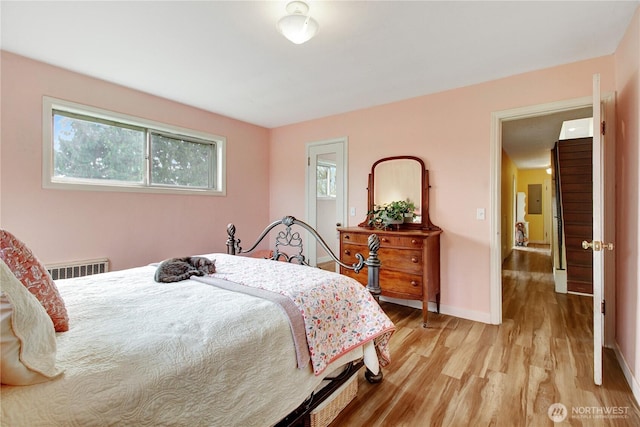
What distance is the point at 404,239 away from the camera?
289 centimetres

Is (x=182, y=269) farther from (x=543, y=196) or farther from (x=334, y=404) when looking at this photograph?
(x=543, y=196)

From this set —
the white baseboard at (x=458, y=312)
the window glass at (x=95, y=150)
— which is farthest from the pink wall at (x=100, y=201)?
the white baseboard at (x=458, y=312)

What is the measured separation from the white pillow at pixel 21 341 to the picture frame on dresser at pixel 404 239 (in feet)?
8.43

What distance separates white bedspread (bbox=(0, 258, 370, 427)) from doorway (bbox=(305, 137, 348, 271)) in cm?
264

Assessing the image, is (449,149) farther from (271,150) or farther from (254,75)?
(271,150)

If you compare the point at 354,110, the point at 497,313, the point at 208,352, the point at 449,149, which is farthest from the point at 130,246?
the point at 497,313

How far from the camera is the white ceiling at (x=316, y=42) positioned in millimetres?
1863

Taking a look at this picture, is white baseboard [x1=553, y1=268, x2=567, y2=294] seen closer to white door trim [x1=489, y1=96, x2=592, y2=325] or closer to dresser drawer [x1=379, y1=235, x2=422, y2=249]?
white door trim [x1=489, y1=96, x2=592, y2=325]

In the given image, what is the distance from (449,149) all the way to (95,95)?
144 inches

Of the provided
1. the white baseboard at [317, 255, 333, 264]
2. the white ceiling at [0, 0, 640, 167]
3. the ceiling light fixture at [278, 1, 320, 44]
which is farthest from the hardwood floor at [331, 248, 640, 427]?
the white ceiling at [0, 0, 640, 167]

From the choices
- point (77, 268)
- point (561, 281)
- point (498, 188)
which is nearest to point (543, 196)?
point (561, 281)

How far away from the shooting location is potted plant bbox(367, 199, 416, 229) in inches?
129

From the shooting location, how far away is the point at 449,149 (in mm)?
3170

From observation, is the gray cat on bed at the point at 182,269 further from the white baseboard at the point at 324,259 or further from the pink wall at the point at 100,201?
the white baseboard at the point at 324,259
